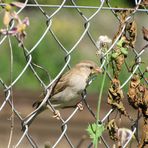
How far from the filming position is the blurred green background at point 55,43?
8.88 meters

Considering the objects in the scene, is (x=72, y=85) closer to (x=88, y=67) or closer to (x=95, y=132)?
(x=88, y=67)

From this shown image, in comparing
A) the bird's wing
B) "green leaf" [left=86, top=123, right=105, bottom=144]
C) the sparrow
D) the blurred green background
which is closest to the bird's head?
the sparrow

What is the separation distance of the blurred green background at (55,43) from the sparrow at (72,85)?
133 inches

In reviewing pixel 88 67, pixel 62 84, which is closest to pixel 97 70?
pixel 88 67

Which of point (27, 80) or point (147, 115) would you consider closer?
point (147, 115)

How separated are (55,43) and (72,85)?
5778mm

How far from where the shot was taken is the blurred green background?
29.1 feet

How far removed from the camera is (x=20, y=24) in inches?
92.8

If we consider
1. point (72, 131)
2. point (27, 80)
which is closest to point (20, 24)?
point (72, 131)

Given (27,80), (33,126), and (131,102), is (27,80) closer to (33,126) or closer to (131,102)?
(33,126)

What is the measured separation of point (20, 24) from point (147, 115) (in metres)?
0.94

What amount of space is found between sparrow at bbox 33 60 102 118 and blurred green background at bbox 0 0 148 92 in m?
3.38

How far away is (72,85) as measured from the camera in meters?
4.27

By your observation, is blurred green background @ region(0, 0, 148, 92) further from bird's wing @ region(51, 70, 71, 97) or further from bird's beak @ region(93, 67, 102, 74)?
bird's beak @ region(93, 67, 102, 74)
